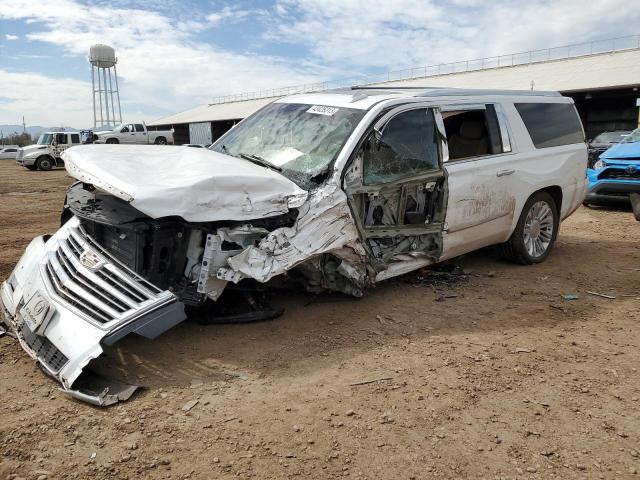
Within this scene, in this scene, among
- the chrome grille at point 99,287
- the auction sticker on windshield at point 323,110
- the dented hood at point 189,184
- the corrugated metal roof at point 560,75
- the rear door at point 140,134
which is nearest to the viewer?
the chrome grille at point 99,287

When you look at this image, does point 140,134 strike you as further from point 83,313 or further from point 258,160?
point 83,313

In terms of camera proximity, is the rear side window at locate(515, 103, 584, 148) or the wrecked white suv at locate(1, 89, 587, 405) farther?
the rear side window at locate(515, 103, 584, 148)

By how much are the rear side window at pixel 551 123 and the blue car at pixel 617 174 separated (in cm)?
342

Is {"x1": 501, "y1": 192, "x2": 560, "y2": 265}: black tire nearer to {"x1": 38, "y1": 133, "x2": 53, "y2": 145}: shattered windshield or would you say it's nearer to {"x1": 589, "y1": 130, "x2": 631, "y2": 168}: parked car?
{"x1": 589, "y1": 130, "x2": 631, "y2": 168}: parked car

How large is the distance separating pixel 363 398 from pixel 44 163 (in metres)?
26.7

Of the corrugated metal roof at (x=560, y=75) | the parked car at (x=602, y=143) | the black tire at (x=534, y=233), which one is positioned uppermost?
the corrugated metal roof at (x=560, y=75)

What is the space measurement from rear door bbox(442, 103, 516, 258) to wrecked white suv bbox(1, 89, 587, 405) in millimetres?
16

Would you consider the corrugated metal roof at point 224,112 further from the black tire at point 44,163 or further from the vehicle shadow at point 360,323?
the vehicle shadow at point 360,323

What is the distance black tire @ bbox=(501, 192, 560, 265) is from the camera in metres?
5.55

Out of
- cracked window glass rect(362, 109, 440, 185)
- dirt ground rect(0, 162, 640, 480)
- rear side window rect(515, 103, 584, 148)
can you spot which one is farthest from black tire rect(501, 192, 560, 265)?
cracked window glass rect(362, 109, 440, 185)

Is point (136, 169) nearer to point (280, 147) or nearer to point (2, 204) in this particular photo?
point (280, 147)

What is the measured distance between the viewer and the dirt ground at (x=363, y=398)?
2432mm

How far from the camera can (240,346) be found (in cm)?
359

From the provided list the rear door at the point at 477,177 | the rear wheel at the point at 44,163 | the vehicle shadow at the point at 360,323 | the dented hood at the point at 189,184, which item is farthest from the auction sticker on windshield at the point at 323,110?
the rear wheel at the point at 44,163
